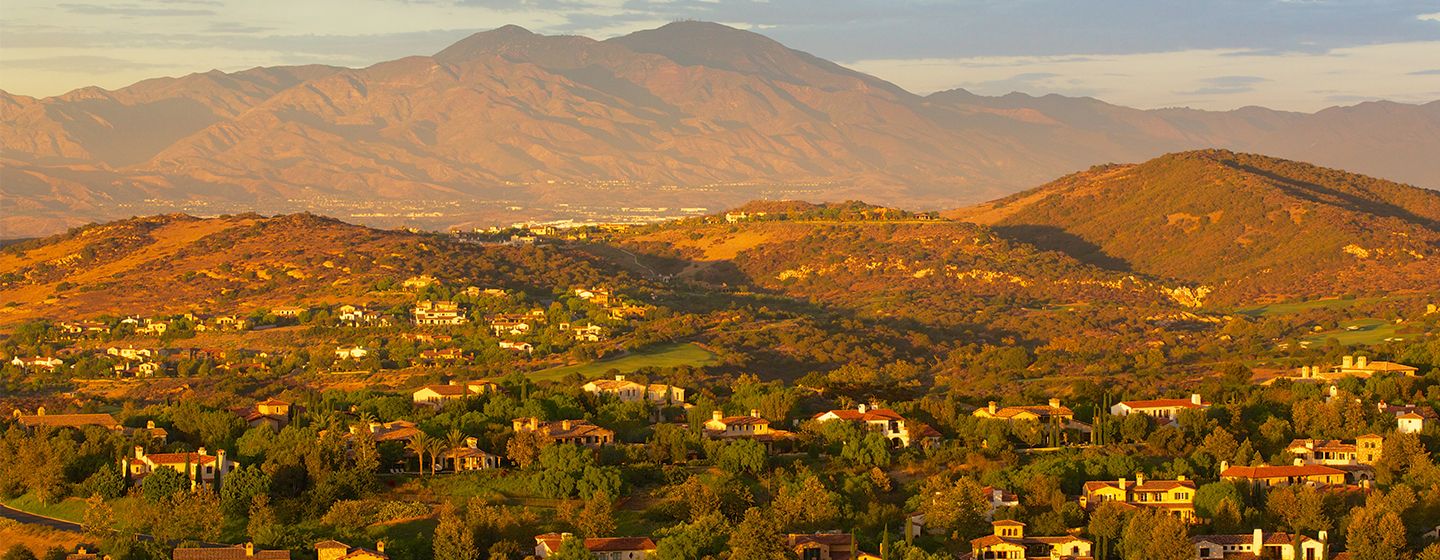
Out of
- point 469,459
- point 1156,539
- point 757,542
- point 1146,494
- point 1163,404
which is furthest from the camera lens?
point 1163,404

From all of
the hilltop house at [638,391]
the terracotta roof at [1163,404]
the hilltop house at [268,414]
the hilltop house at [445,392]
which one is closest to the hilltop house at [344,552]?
the hilltop house at [268,414]

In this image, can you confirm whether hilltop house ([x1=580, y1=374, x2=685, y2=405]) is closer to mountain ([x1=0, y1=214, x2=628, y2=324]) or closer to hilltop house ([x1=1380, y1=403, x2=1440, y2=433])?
hilltop house ([x1=1380, y1=403, x2=1440, y2=433])

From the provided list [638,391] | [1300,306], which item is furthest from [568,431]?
[1300,306]

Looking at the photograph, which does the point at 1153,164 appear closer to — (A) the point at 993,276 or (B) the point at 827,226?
(B) the point at 827,226

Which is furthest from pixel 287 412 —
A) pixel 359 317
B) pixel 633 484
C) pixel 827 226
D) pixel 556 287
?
pixel 827 226

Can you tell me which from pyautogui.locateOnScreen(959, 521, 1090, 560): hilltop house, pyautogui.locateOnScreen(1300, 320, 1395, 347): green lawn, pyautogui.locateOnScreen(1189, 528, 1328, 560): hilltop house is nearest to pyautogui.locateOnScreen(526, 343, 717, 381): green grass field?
pyautogui.locateOnScreen(1300, 320, 1395, 347): green lawn

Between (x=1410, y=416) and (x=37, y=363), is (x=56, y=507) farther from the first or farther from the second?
(x=37, y=363)

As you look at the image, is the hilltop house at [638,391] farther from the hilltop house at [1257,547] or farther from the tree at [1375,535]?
the tree at [1375,535]
